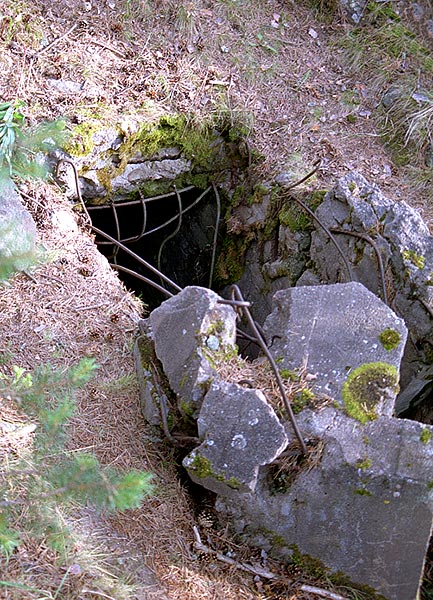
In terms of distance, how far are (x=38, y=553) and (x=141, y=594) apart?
453 mm

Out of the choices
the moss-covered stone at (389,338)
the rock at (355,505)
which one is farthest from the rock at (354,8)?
the rock at (355,505)

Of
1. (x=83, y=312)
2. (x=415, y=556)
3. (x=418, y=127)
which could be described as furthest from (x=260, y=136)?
(x=415, y=556)

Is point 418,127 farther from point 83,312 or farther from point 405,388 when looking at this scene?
point 83,312

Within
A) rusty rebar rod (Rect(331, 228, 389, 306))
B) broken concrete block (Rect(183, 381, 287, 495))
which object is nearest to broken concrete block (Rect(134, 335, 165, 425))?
broken concrete block (Rect(183, 381, 287, 495))

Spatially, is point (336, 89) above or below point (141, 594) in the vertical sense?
above

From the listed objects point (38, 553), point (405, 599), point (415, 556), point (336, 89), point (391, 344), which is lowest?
point (405, 599)

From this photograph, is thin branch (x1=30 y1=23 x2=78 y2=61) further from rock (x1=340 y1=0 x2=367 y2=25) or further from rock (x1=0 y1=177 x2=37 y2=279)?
rock (x1=340 y1=0 x2=367 y2=25)

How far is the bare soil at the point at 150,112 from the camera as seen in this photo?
9.56 feet

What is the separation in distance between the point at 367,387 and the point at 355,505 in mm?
519

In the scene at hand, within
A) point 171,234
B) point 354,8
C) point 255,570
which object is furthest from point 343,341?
point 354,8

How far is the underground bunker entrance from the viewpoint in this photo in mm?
5242

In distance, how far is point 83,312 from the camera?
3.66 meters

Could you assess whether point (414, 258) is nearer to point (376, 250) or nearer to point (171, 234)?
point (376, 250)

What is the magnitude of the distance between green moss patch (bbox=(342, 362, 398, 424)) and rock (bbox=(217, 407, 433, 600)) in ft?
0.15
